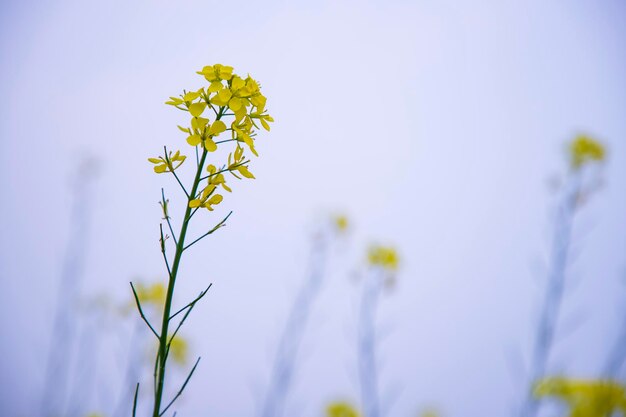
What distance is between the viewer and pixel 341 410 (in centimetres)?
478

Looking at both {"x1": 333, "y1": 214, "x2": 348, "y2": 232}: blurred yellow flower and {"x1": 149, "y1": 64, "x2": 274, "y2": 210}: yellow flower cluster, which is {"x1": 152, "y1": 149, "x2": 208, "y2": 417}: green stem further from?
{"x1": 333, "y1": 214, "x2": 348, "y2": 232}: blurred yellow flower

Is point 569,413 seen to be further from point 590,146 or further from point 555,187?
point 590,146

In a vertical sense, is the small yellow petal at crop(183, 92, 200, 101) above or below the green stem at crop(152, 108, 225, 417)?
above

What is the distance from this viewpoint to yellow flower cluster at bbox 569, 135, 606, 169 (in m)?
3.73

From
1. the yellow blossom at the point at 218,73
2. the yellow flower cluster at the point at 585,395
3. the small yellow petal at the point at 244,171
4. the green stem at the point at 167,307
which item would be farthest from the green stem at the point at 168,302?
the yellow flower cluster at the point at 585,395

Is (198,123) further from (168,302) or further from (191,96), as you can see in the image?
(168,302)

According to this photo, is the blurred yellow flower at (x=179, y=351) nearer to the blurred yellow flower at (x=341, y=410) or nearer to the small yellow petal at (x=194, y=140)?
the blurred yellow flower at (x=341, y=410)

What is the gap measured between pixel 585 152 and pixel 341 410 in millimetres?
3864

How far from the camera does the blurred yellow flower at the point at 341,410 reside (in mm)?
4734

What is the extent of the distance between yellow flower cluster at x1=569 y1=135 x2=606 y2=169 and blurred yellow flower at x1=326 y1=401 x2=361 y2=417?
361cm

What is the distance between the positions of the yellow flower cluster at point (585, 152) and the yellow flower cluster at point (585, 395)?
1.92 metres

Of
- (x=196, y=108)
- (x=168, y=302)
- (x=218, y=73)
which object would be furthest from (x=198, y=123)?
(x=168, y=302)

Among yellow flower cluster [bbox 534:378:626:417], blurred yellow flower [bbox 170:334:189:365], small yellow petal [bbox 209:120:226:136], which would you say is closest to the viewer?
small yellow petal [bbox 209:120:226:136]

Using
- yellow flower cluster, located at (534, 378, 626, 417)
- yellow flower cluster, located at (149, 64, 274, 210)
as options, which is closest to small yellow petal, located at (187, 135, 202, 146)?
yellow flower cluster, located at (149, 64, 274, 210)
